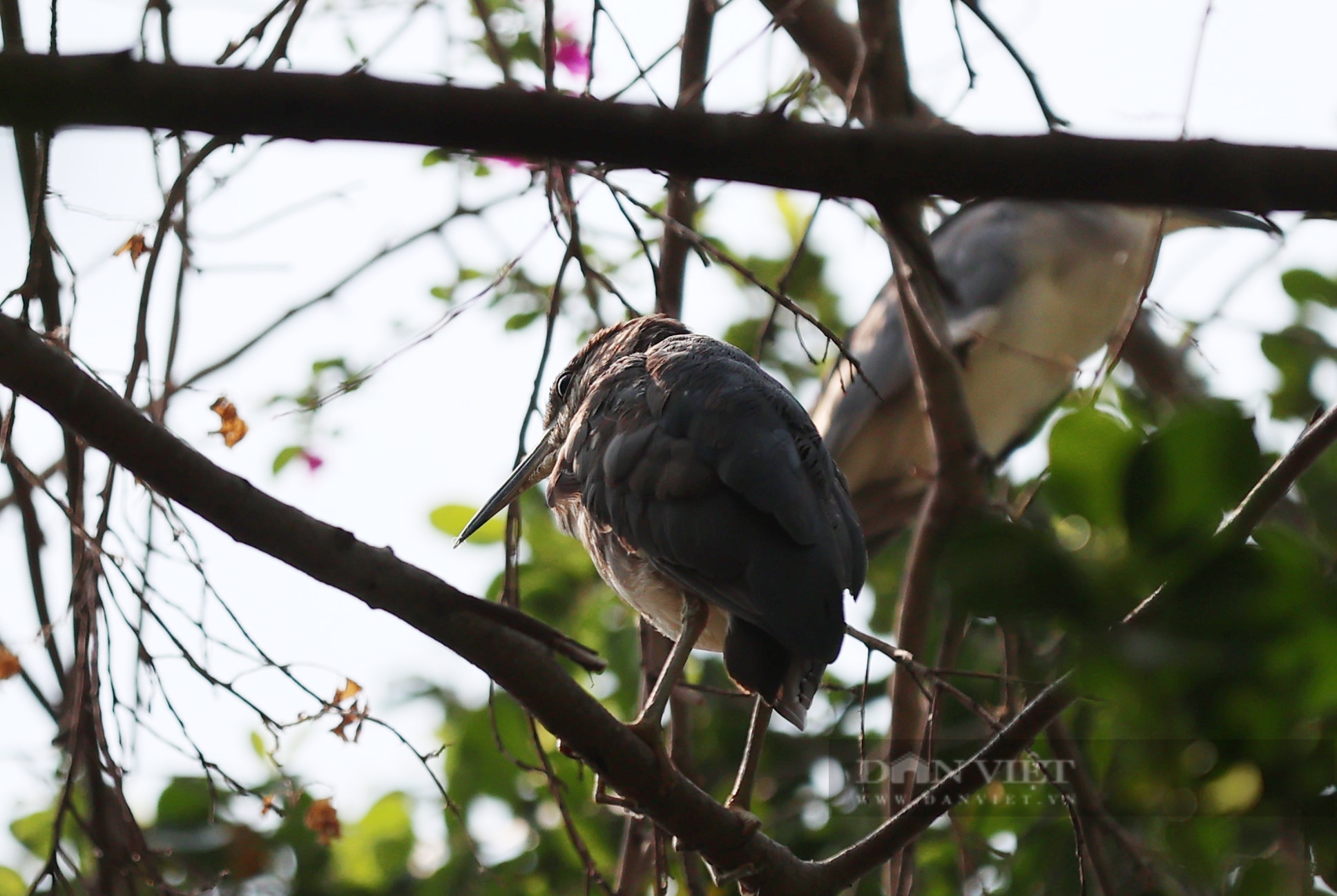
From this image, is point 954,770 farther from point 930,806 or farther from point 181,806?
point 181,806

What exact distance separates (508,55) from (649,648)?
187cm

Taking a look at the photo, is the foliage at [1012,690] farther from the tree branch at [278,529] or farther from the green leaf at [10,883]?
the tree branch at [278,529]

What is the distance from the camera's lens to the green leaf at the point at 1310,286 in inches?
137

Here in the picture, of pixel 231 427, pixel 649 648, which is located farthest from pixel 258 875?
pixel 231 427

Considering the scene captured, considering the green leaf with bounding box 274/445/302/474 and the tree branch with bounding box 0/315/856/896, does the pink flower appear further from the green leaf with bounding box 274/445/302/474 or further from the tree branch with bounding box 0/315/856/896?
the tree branch with bounding box 0/315/856/896

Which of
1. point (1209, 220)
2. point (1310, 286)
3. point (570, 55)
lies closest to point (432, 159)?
point (570, 55)

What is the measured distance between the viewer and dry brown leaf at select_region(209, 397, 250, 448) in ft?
8.35

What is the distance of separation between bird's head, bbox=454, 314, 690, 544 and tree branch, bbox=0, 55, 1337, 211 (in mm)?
2073

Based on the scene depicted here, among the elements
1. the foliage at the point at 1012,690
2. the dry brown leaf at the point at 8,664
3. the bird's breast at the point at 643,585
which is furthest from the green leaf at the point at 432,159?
the dry brown leaf at the point at 8,664

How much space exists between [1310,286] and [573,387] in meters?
2.08

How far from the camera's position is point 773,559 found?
7.51 ft

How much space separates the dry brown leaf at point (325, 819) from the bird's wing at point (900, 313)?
277cm

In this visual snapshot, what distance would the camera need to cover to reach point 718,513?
239cm

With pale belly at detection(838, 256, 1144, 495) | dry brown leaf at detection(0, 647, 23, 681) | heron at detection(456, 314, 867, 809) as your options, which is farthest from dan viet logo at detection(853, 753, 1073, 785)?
pale belly at detection(838, 256, 1144, 495)
